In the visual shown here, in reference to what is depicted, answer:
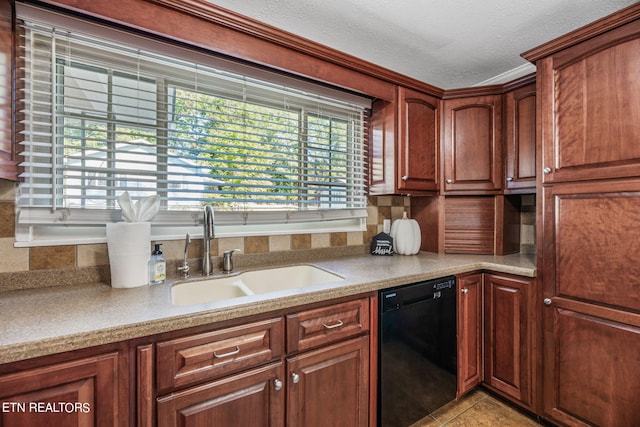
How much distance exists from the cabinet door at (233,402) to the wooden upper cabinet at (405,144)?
1.40m

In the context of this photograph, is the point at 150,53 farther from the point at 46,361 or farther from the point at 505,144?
the point at 505,144

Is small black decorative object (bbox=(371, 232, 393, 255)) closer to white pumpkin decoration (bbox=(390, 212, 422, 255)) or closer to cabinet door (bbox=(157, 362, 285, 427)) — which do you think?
white pumpkin decoration (bbox=(390, 212, 422, 255))

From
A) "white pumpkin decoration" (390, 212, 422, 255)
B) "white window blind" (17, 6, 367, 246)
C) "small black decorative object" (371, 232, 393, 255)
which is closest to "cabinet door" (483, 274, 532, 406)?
"white pumpkin decoration" (390, 212, 422, 255)

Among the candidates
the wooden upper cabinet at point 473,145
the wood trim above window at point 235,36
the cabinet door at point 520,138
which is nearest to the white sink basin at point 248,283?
the wood trim above window at point 235,36

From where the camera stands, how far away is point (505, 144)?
210 centimetres

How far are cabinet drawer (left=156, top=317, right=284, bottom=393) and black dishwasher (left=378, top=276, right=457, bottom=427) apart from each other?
58 centimetres

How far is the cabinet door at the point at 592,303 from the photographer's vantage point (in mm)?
1362

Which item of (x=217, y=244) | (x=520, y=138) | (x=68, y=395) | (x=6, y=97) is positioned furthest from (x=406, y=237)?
(x=6, y=97)

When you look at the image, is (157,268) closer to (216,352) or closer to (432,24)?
(216,352)

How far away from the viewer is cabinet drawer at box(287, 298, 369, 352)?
122 centimetres

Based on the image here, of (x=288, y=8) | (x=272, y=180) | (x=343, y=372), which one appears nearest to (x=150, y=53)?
(x=288, y=8)

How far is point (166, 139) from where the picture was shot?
1521mm

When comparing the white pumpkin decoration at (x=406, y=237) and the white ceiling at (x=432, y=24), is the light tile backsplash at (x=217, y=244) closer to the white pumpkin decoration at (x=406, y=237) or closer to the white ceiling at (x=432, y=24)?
the white pumpkin decoration at (x=406, y=237)

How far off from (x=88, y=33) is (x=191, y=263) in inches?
44.6
